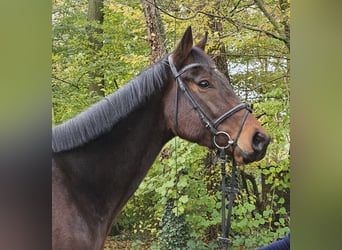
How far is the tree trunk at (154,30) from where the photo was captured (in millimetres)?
2148

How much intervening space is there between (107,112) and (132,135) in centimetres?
11

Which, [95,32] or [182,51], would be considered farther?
[95,32]

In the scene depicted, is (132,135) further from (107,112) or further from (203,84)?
(203,84)

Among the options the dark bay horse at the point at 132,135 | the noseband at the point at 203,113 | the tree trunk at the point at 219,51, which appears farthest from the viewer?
the tree trunk at the point at 219,51

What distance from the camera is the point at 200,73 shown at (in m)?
1.30

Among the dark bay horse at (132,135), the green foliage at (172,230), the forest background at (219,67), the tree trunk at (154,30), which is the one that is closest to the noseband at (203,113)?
the dark bay horse at (132,135)

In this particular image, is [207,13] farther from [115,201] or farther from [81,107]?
[115,201]

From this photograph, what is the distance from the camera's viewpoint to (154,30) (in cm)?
220

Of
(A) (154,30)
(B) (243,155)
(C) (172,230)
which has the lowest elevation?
(C) (172,230)

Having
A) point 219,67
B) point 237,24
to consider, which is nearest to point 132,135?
point 219,67

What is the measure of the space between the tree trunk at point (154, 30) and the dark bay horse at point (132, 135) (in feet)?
2.63

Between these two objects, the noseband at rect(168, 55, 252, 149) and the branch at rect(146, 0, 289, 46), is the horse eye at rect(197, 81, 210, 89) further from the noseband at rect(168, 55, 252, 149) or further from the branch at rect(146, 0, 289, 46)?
the branch at rect(146, 0, 289, 46)

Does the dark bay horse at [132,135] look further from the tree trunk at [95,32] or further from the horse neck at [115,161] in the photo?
the tree trunk at [95,32]
